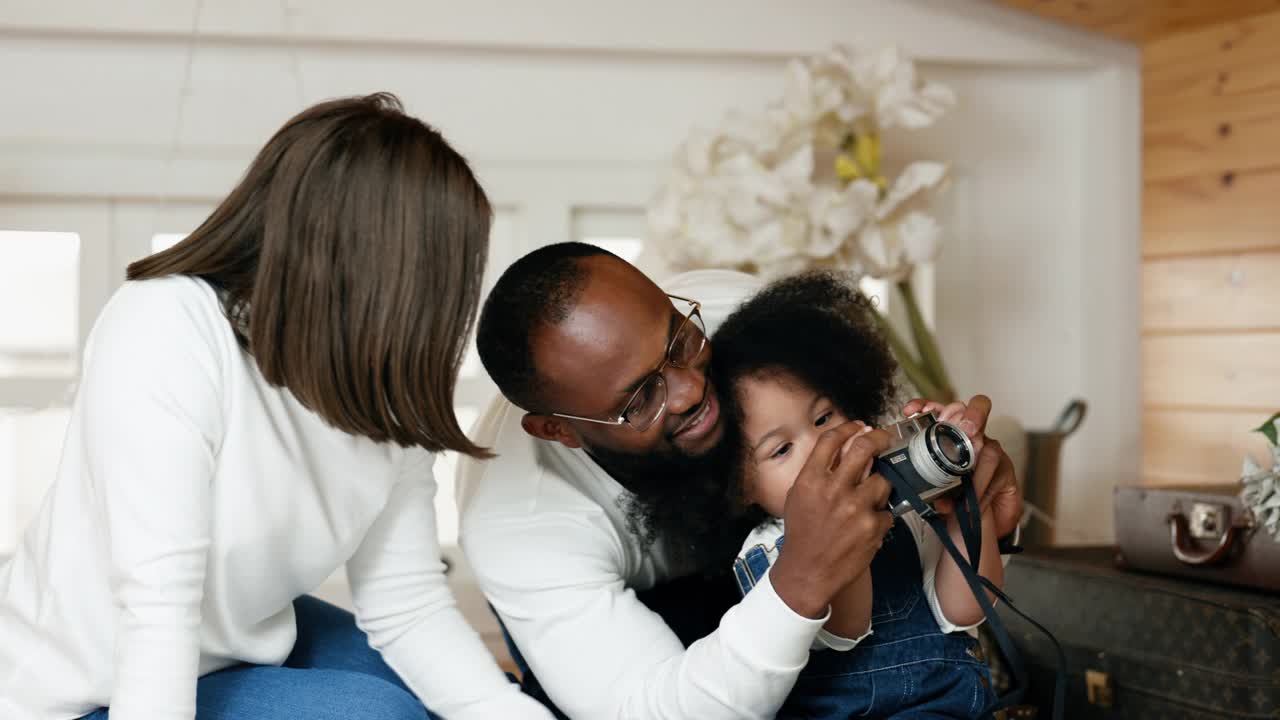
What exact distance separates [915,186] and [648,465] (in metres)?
1.04

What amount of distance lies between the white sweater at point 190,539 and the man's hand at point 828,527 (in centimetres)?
32

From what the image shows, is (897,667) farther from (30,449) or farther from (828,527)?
(30,449)

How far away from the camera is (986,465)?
1.04 meters

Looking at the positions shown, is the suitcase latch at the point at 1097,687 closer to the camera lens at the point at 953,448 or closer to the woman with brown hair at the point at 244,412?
the camera lens at the point at 953,448

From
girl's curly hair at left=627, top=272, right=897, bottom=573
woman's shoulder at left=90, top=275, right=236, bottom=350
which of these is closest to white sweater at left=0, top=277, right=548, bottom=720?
woman's shoulder at left=90, top=275, right=236, bottom=350

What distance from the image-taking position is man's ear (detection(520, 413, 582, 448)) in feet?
3.70

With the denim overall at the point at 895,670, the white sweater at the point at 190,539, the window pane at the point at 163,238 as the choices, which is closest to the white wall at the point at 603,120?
the window pane at the point at 163,238

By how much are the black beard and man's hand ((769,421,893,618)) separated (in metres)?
0.18

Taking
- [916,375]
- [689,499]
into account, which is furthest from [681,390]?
[916,375]

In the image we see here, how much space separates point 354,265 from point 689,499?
0.41m

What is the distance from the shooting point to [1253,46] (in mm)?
2168

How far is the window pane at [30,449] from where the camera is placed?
174cm

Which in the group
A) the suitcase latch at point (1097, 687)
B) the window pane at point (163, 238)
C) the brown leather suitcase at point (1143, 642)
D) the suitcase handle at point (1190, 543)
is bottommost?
the suitcase latch at point (1097, 687)

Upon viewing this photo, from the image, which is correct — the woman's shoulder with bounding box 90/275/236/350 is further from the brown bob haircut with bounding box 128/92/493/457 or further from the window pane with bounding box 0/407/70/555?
the window pane with bounding box 0/407/70/555
